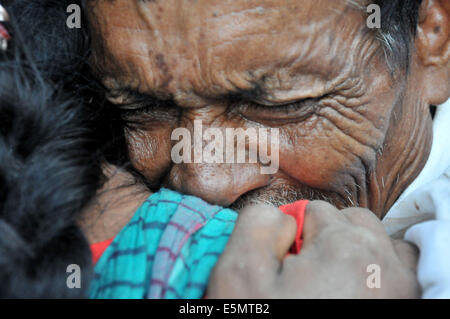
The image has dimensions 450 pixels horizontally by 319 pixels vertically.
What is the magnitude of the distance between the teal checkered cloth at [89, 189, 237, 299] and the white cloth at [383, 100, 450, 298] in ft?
1.43

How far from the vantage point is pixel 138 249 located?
44.9 inches

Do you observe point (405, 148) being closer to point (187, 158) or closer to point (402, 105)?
point (402, 105)

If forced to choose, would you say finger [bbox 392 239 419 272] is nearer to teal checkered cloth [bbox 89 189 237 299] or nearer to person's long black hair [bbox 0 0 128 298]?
teal checkered cloth [bbox 89 189 237 299]

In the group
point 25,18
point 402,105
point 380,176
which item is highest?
point 25,18

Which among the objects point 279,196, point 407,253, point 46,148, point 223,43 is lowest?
point 279,196

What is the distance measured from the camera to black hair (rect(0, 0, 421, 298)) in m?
1.04

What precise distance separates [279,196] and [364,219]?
0.63m

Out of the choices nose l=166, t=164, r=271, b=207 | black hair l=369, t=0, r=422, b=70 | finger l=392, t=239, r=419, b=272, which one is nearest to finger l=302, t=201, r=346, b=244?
finger l=392, t=239, r=419, b=272

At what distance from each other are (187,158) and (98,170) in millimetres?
359

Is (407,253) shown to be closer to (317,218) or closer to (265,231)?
(317,218)

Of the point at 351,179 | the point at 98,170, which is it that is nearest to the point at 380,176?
A: the point at 351,179

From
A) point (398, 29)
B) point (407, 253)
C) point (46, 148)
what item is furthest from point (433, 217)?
point (46, 148)

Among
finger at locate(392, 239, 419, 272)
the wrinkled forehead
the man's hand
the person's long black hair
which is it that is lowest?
finger at locate(392, 239, 419, 272)

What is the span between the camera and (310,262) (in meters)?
1.05
